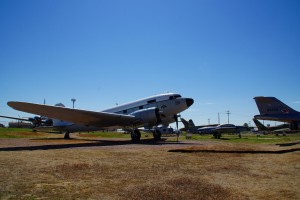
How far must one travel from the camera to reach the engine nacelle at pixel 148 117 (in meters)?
27.4

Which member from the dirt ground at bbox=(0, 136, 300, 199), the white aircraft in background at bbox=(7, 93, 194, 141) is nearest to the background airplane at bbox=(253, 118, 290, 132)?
the white aircraft in background at bbox=(7, 93, 194, 141)

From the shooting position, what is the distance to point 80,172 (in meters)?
8.98

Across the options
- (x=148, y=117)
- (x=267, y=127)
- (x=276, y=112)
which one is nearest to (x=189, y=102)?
(x=148, y=117)

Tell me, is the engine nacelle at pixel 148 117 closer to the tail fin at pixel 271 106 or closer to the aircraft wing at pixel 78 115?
the aircraft wing at pixel 78 115

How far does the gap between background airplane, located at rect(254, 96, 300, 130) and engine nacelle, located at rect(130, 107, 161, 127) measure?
12.3 m

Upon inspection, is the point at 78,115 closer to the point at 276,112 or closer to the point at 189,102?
the point at 189,102

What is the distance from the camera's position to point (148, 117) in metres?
27.5

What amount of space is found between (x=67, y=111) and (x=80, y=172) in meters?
17.0

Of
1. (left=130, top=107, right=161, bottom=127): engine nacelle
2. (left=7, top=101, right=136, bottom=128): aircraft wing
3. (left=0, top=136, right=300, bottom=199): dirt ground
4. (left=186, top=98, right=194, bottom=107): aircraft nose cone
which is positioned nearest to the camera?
(left=0, top=136, right=300, bottom=199): dirt ground

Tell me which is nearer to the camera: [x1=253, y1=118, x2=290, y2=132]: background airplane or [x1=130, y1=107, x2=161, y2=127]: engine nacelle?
[x1=130, y1=107, x2=161, y2=127]: engine nacelle

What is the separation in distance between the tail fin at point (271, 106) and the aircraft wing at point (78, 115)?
1535 cm

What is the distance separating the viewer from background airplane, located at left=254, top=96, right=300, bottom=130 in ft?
97.8

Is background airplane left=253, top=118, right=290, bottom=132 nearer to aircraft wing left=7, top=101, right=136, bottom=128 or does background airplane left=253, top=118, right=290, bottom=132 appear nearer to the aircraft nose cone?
the aircraft nose cone

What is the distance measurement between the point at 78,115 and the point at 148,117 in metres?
7.16
